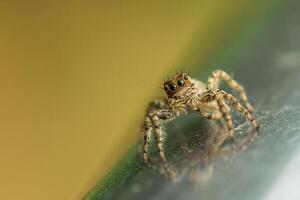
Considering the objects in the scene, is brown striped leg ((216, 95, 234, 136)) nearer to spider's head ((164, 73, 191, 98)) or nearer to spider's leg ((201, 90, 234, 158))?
spider's leg ((201, 90, 234, 158))

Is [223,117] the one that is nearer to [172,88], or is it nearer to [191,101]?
[191,101]

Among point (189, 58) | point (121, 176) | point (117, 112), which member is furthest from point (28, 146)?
point (121, 176)

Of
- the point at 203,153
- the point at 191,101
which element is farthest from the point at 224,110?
the point at 203,153

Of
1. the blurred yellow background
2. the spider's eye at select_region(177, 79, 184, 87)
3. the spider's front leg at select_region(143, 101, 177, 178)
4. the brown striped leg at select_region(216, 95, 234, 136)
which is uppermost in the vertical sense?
the blurred yellow background

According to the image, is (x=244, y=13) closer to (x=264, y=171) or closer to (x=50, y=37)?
(x=264, y=171)

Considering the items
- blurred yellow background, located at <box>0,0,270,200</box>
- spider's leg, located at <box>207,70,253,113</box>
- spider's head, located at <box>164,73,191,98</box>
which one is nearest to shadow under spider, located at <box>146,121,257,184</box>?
spider's leg, located at <box>207,70,253,113</box>

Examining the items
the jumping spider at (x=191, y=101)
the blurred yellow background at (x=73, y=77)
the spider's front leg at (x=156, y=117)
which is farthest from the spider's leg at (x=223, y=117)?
the blurred yellow background at (x=73, y=77)

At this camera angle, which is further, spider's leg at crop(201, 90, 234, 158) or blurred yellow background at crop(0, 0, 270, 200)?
blurred yellow background at crop(0, 0, 270, 200)
